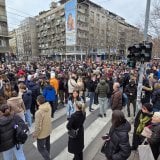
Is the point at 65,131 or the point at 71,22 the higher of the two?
the point at 71,22

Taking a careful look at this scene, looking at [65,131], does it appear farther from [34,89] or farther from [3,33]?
[3,33]

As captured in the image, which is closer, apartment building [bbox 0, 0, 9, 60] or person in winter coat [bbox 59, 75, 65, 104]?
person in winter coat [bbox 59, 75, 65, 104]

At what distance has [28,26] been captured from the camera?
9388 cm

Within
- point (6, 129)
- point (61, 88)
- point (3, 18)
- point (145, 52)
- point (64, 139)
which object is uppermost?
point (3, 18)

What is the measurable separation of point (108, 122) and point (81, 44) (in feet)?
191

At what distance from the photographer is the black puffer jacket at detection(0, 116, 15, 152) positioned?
4352 millimetres

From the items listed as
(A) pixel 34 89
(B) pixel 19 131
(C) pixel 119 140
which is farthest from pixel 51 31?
(C) pixel 119 140

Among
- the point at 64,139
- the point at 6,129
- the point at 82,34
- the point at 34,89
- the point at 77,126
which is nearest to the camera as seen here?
the point at 6,129

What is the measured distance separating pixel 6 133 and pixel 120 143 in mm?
2277

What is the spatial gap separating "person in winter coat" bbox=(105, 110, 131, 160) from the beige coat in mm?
1847

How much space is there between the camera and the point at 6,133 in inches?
174

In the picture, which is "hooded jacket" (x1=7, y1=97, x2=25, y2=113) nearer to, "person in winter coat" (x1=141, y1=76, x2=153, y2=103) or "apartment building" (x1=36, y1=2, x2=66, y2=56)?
"person in winter coat" (x1=141, y1=76, x2=153, y2=103)

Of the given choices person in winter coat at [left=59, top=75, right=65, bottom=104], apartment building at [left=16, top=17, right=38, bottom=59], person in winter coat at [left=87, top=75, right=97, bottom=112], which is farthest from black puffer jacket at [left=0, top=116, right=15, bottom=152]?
apartment building at [left=16, top=17, right=38, bottom=59]

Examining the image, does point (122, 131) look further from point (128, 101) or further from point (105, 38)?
point (105, 38)
